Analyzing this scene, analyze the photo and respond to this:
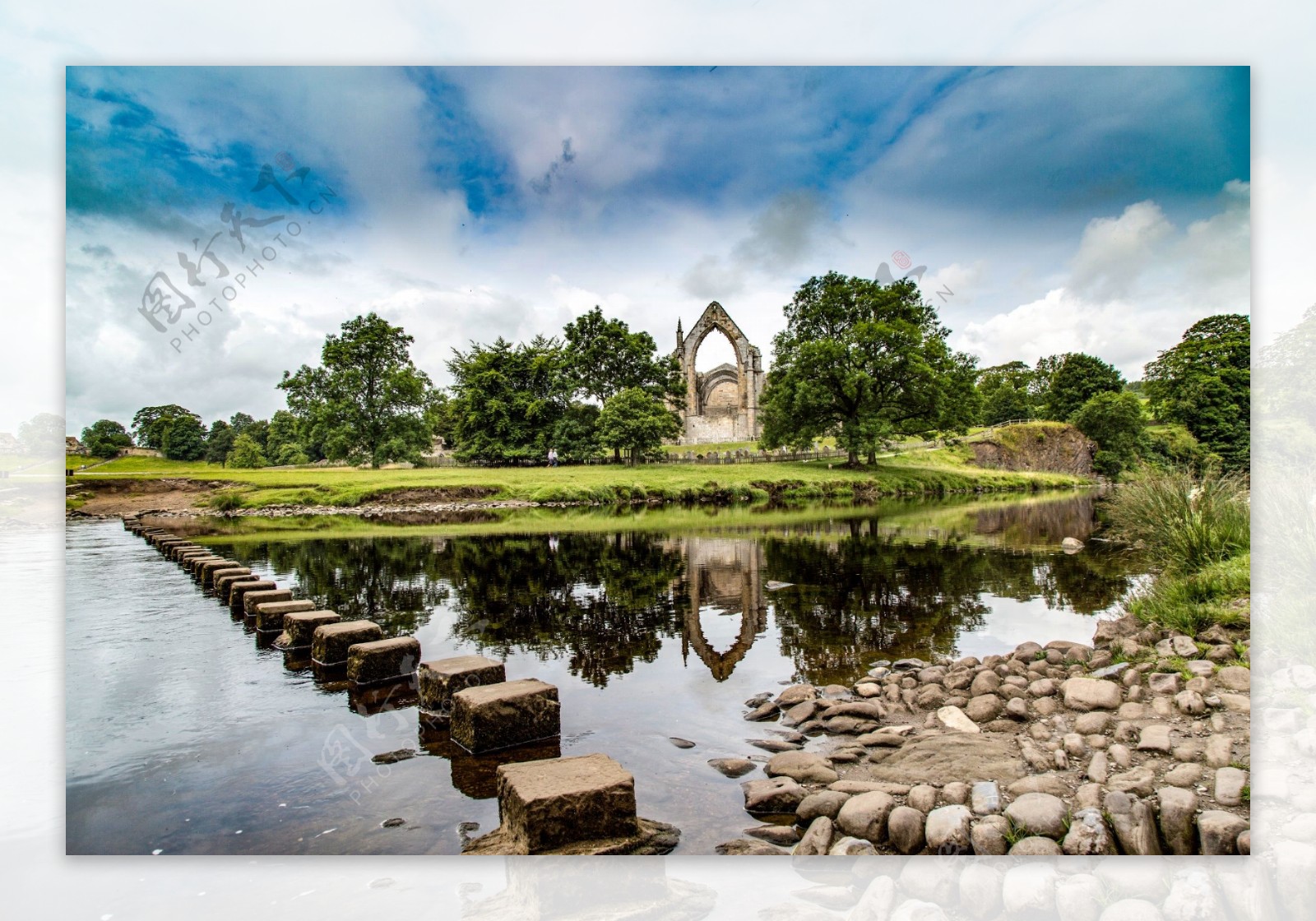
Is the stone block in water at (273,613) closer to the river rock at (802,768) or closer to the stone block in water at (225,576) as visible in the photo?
the stone block in water at (225,576)

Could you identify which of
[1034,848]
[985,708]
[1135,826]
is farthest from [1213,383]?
[1034,848]

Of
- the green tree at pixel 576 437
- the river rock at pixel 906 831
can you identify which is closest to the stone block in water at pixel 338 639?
the river rock at pixel 906 831

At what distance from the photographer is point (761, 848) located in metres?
3.36

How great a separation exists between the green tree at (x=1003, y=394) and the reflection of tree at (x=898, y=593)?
22.3m

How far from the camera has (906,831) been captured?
3348mm

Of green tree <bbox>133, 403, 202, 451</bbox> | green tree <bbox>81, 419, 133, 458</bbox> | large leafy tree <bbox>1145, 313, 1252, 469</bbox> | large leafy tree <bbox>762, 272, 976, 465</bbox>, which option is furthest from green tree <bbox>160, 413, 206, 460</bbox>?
large leafy tree <bbox>762, 272, 976, 465</bbox>

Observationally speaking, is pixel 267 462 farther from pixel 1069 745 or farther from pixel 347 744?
pixel 1069 745

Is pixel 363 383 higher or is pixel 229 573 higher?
pixel 363 383

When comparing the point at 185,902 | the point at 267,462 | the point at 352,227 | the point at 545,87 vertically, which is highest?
the point at 545,87

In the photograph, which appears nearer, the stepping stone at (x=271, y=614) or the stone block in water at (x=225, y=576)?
the stepping stone at (x=271, y=614)

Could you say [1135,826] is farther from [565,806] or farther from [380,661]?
[380,661]

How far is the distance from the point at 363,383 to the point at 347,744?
21798 mm

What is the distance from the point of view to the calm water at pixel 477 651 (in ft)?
12.6

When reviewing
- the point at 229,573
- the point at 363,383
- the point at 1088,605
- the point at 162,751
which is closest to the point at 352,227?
the point at 162,751
